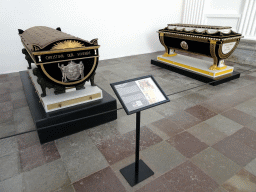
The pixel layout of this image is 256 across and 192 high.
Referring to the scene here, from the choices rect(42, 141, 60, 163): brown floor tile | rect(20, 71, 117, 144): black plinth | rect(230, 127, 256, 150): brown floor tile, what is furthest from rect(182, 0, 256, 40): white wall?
rect(42, 141, 60, 163): brown floor tile

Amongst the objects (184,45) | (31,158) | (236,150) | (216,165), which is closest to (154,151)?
(216,165)

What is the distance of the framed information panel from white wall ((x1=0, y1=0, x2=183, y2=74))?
5289 mm

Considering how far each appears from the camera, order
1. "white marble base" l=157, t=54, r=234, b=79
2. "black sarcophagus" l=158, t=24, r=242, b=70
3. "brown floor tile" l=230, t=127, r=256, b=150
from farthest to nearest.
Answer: "white marble base" l=157, t=54, r=234, b=79 → "black sarcophagus" l=158, t=24, r=242, b=70 → "brown floor tile" l=230, t=127, r=256, b=150

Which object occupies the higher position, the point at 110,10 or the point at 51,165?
the point at 110,10

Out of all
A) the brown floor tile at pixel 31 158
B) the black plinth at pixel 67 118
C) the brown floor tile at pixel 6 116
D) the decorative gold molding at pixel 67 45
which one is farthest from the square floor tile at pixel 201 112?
the brown floor tile at pixel 6 116

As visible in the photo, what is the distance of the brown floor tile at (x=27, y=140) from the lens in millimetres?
2666

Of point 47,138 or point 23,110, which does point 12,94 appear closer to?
point 23,110

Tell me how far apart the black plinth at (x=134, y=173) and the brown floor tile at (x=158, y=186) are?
0.10m

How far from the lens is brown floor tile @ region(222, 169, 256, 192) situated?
1.97 meters

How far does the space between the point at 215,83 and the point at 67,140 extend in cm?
374

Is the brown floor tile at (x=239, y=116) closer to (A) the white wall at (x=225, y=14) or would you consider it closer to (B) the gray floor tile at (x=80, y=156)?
(B) the gray floor tile at (x=80, y=156)

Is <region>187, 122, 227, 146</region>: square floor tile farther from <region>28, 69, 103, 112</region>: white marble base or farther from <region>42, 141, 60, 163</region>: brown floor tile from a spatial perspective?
<region>42, 141, 60, 163</region>: brown floor tile

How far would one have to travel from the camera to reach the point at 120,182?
2.07 metres

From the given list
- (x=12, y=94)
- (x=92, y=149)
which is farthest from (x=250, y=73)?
(x=12, y=94)
